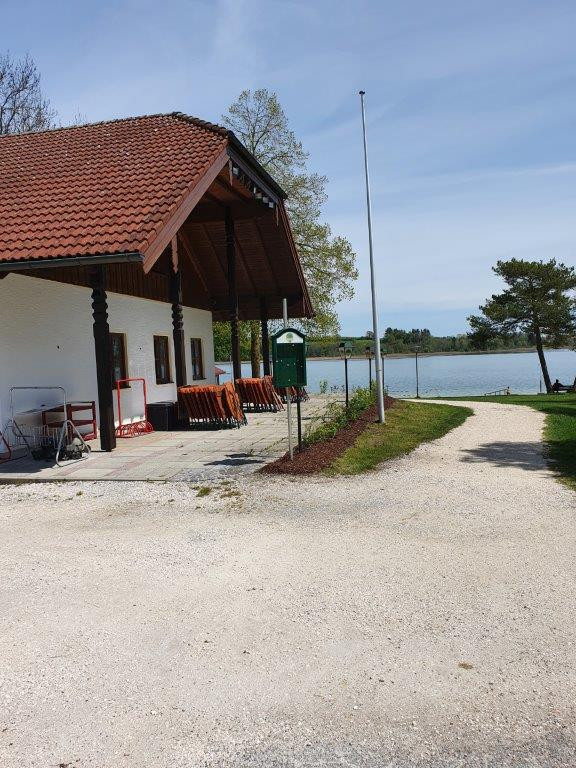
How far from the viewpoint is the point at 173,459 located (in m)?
9.74

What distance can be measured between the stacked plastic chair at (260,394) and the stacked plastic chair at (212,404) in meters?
3.30

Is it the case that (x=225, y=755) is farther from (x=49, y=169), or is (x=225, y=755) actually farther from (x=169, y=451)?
(x=49, y=169)

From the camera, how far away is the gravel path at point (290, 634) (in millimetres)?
2758

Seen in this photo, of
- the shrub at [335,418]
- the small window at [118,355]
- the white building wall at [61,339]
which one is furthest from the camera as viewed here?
the small window at [118,355]

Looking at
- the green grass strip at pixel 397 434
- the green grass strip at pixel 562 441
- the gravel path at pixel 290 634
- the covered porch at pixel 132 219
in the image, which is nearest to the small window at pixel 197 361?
the covered porch at pixel 132 219

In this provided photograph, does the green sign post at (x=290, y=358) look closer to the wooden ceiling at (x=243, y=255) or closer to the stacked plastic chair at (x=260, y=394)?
the wooden ceiling at (x=243, y=255)

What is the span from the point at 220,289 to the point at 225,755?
18894 millimetres

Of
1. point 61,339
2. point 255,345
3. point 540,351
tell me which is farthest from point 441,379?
point 61,339

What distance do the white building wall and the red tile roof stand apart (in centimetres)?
148

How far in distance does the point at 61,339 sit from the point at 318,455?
6248 mm

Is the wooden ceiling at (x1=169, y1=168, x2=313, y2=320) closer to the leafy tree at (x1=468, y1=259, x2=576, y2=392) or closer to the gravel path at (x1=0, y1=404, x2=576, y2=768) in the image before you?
the gravel path at (x1=0, y1=404, x2=576, y2=768)

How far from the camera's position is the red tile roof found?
31.3ft

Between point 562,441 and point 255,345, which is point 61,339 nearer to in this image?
point 562,441

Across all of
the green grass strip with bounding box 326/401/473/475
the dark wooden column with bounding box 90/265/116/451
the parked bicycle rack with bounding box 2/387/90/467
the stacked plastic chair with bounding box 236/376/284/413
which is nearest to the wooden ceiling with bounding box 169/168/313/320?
the stacked plastic chair with bounding box 236/376/284/413
